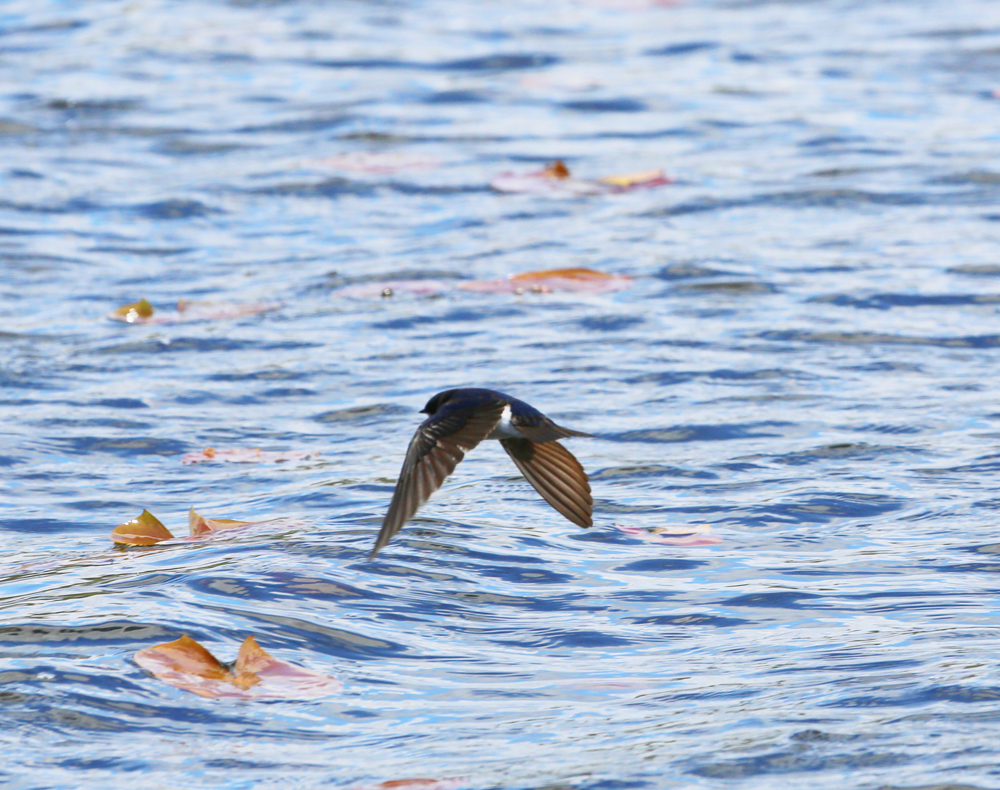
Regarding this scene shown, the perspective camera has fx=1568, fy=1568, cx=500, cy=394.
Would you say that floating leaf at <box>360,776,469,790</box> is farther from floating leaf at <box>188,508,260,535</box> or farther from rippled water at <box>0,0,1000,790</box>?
floating leaf at <box>188,508,260,535</box>

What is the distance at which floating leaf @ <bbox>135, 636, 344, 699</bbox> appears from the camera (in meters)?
3.40

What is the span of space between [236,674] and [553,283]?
12.9ft

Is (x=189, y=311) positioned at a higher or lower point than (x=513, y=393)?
higher

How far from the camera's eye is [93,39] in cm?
1224

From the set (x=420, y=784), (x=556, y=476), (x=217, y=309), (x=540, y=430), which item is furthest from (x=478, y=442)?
(x=217, y=309)

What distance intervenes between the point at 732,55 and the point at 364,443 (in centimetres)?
722

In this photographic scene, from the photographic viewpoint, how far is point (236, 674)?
346 cm

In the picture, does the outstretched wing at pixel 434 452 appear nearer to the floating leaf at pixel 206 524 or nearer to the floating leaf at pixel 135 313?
the floating leaf at pixel 206 524

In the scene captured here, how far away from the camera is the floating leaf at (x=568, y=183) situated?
28.4ft

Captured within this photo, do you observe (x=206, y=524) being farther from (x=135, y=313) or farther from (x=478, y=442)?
(x=135, y=313)

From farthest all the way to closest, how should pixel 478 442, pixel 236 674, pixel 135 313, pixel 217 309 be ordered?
pixel 217 309 < pixel 135 313 < pixel 478 442 < pixel 236 674

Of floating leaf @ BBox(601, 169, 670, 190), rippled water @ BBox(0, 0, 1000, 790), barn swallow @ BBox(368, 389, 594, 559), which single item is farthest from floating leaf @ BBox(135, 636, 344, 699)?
floating leaf @ BBox(601, 169, 670, 190)

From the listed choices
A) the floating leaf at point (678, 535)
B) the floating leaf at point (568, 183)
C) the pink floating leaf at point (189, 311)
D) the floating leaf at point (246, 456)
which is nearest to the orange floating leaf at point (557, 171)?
the floating leaf at point (568, 183)

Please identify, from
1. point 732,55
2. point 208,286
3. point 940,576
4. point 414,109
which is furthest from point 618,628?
point 732,55
